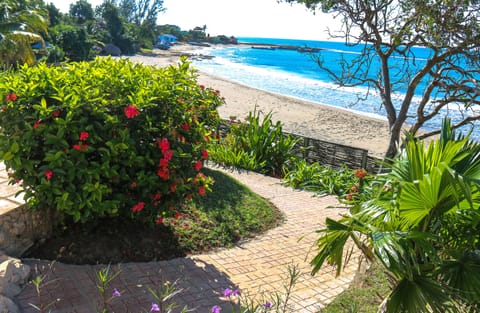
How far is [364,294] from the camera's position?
426 cm

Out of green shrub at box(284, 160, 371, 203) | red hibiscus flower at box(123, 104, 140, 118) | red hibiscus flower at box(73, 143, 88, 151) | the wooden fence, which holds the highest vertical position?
red hibiscus flower at box(123, 104, 140, 118)

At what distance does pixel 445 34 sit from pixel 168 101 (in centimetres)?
563

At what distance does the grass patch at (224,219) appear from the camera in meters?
5.66

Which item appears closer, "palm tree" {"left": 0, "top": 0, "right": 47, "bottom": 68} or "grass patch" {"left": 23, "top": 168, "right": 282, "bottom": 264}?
"grass patch" {"left": 23, "top": 168, "right": 282, "bottom": 264}

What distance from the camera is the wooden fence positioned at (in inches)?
442

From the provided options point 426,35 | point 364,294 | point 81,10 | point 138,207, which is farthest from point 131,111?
point 81,10

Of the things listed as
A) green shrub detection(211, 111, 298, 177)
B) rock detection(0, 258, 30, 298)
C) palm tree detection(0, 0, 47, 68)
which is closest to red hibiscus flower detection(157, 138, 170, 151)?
rock detection(0, 258, 30, 298)

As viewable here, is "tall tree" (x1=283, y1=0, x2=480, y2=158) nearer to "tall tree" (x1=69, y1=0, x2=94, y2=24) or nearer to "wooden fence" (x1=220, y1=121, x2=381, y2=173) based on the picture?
"wooden fence" (x1=220, y1=121, x2=381, y2=173)

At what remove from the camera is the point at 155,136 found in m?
4.93

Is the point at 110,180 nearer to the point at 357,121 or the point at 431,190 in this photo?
the point at 431,190

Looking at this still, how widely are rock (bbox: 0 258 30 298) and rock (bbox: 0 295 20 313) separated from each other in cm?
14

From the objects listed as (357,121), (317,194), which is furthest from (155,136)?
(357,121)

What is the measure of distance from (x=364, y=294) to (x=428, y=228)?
4.52ft

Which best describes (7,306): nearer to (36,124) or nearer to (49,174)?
(49,174)
